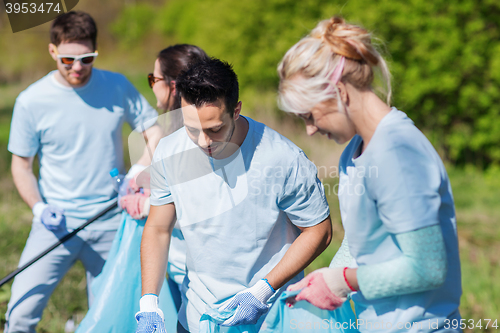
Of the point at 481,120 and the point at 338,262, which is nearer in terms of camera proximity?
the point at 338,262

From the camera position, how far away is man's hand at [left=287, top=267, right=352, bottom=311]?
1522 mm

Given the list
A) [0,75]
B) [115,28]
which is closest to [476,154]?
[0,75]

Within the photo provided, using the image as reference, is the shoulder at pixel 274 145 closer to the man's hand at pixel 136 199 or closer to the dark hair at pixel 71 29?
the man's hand at pixel 136 199

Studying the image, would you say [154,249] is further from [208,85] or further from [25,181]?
[25,181]

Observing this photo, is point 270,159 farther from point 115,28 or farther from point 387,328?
point 115,28

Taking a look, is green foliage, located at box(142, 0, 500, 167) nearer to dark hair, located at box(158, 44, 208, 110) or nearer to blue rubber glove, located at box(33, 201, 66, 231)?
dark hair, located at box(158, 44, 208, 110)

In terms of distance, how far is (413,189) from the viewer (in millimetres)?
1287

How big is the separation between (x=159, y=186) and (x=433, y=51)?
608 cm

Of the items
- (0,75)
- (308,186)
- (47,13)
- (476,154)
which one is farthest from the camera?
(0,75)

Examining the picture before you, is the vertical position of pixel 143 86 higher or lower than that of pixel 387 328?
lower

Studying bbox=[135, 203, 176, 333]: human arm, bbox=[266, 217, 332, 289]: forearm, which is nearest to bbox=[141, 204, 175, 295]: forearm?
bbox=[135, 203, 176, 333]: human arm

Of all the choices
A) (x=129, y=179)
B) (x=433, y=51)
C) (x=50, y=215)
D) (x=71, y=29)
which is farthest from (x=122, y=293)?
(x=433, y=51)

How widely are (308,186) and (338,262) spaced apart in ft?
1.09

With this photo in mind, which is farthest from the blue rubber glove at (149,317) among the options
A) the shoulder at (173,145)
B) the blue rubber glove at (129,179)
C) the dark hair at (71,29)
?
the dark hair at (71,29)
